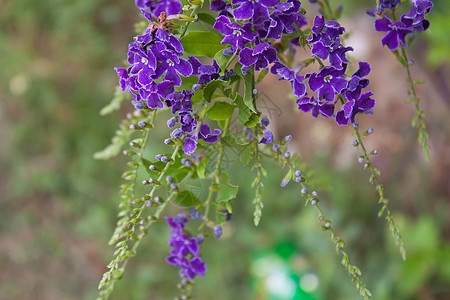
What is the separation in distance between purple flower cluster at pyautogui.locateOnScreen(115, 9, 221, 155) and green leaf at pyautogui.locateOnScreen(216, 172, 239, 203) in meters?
0.12

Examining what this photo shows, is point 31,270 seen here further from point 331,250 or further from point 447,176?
point 447,176

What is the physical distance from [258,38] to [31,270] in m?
3.09

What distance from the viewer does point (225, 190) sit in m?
0.98

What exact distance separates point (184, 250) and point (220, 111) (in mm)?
304

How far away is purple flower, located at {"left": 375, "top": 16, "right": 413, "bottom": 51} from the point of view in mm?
951

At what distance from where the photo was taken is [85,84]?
3461 mm

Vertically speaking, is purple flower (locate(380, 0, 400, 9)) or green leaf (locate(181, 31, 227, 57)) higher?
green leaf (locate(181, 31, 227, 57))

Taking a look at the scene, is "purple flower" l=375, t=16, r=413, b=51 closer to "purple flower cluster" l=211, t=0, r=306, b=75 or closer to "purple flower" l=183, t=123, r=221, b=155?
"purple flower cluster" l=211, t=0, r=306, b=75

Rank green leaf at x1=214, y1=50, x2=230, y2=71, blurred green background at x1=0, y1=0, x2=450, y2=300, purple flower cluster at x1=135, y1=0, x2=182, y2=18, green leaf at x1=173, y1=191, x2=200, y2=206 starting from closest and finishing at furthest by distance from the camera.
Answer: purple flower cluster at x1=135, y1=0, x2=182, y2=18, green leaf at x1=214, y1=50, x2=230, y2=71, green leaf at x1=173, y1=191, x2=200, y2=206, blurred green background at x1=0, y1=0, x2=450, y2=300

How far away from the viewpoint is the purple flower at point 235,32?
2.69ft

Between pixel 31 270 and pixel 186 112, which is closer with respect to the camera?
pixel 186 112

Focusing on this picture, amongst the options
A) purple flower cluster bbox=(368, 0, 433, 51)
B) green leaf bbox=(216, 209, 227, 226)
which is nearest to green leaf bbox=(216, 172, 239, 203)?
green leaf bbox=(216, 209, 227, 226)

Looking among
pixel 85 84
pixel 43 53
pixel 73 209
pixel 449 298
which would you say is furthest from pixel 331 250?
pixel 43 53

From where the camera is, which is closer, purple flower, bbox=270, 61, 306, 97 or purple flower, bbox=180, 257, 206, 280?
purple flower, bbox=270, 61, 306, 97
